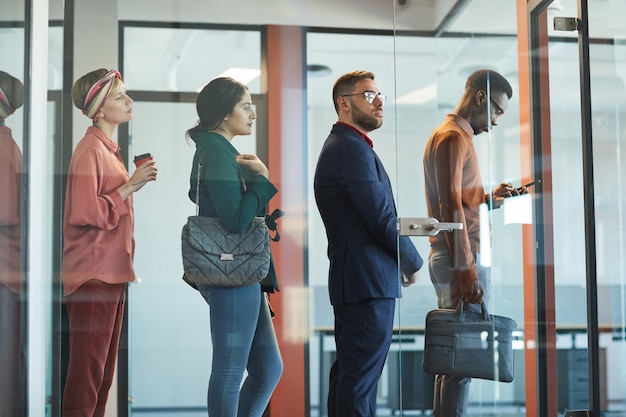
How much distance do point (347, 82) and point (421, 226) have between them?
2.53 feet

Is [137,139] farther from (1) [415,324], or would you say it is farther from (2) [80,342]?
(1) [415,324]

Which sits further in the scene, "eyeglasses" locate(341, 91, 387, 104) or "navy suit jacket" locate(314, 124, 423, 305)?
"eyeglasses" locate(341, 91, 387, 104)

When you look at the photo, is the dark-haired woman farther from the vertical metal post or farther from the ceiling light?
the vertical metal post

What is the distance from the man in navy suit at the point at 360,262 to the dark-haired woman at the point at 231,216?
296 millimetres

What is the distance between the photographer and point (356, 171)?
3203 mm

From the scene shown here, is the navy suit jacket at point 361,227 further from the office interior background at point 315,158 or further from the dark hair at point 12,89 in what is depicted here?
the dark hair at point 12,89

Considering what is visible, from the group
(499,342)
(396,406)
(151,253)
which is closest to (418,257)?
(499,342)

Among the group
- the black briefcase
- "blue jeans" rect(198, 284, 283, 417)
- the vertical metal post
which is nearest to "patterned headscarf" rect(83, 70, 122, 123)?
"blue jeans" rect(198, 284, 283, 417)

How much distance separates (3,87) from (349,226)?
1.44 meters

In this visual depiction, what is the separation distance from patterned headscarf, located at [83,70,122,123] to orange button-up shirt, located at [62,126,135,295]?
0.07 meters

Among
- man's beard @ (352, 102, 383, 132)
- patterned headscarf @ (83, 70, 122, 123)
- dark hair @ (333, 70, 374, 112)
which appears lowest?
man's beard @ (352, 102, 383, 132)

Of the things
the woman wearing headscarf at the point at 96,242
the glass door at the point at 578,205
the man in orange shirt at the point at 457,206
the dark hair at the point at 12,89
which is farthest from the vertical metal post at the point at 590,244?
the dark hair at the point at 12,89

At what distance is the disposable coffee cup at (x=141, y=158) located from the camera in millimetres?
3312

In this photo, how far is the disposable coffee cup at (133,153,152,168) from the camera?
10.9 feet
